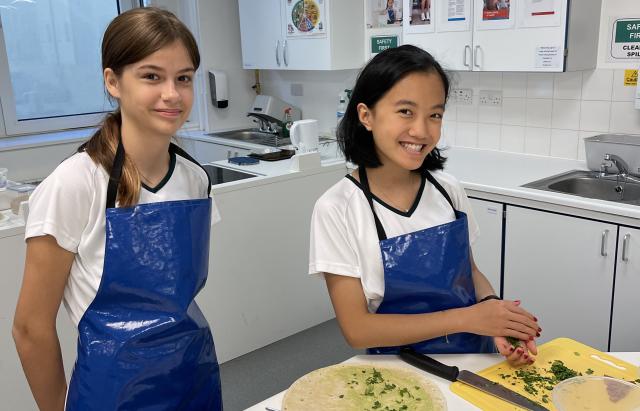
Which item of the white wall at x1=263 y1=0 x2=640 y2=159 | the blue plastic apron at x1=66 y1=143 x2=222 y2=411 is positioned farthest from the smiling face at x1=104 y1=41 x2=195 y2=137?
the white wall at x1=263 y1=0 x2=640 y2=159

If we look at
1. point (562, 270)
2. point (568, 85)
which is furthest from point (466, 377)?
point (568, 85)

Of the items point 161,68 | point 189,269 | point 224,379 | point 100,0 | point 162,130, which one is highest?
point 100,0

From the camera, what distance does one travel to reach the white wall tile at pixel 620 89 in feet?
8.94

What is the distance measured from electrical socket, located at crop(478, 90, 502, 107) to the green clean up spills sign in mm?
653

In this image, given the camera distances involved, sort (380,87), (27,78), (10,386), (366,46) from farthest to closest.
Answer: (27,78) < (366,46) < (10,386) < (380,87)

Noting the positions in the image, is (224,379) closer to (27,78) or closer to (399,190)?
(399,190)

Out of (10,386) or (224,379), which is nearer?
(10,386)

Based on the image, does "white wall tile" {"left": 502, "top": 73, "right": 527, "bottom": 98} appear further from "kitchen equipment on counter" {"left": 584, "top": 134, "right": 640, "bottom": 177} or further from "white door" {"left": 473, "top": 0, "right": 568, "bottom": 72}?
"kitchen equipment on counter" {"left": 584, "top": 134, "right": 640, "bottom": 177}

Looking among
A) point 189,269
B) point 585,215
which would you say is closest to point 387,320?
point 189,269

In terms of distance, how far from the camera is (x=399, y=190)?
1.45 metres

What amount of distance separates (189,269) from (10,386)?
4.84 ft

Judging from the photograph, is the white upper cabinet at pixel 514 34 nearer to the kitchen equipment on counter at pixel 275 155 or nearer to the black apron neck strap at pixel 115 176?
the kitchen equipment on counter at pixel 275 155

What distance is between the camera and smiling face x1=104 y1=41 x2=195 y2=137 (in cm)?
120

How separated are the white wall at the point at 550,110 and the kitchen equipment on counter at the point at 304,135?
0.84 metres
